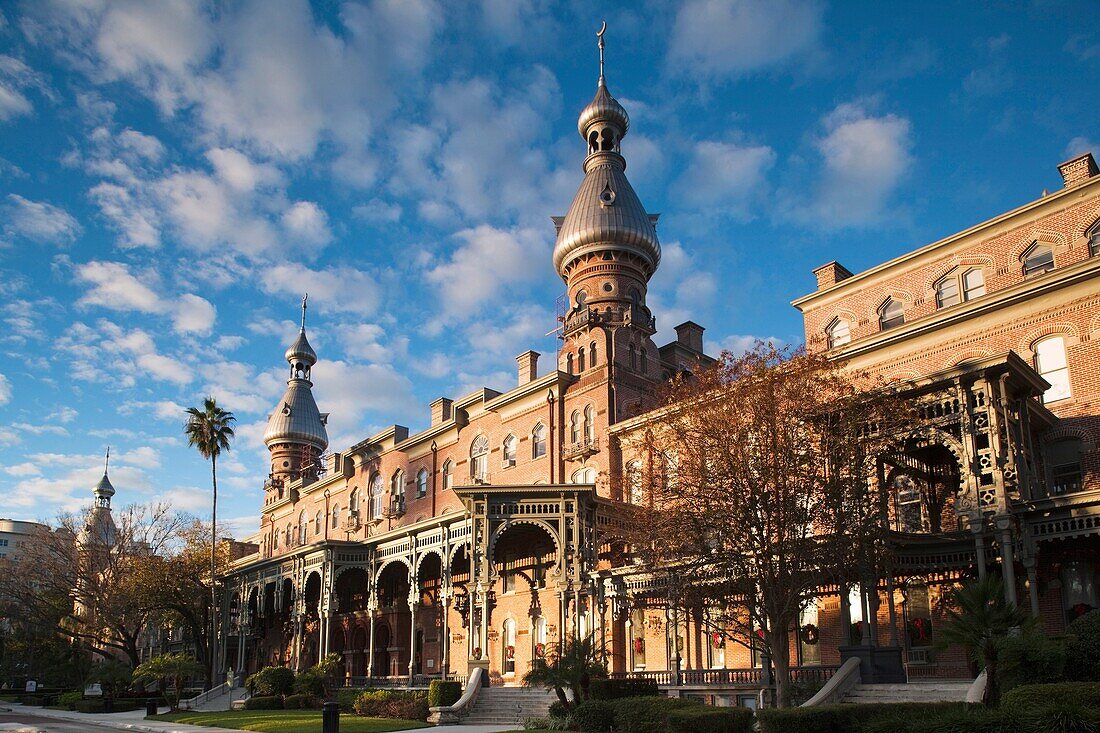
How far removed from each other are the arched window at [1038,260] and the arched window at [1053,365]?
3302 mm

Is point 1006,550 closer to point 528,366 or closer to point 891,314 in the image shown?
point 891,314

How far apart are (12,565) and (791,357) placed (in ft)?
202

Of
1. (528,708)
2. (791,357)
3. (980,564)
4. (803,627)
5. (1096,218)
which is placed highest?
(1096,218)

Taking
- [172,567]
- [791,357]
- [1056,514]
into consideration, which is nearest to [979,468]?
[1056,514]

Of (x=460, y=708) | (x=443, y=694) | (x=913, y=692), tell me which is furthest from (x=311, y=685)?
(x=913, y=692)

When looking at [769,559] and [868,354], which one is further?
[868,354]

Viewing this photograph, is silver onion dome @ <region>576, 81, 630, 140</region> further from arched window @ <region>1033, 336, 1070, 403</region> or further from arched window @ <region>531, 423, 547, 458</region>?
arched window @ <region>1033, 336, 1070, 403</region>

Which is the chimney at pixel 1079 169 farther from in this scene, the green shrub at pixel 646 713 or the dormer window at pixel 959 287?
the green shrub at pixel 646 713

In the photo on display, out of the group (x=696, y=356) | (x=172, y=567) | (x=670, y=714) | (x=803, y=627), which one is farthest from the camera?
(x=172, y=567)

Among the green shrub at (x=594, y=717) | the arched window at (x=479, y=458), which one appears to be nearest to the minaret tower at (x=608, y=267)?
the arched window at (x=479, y=458)

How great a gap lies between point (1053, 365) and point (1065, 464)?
305 cm

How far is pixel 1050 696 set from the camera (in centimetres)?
1369

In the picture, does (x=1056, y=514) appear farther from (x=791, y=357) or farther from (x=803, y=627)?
(x=803, y=627)

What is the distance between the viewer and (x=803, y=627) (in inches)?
1221
